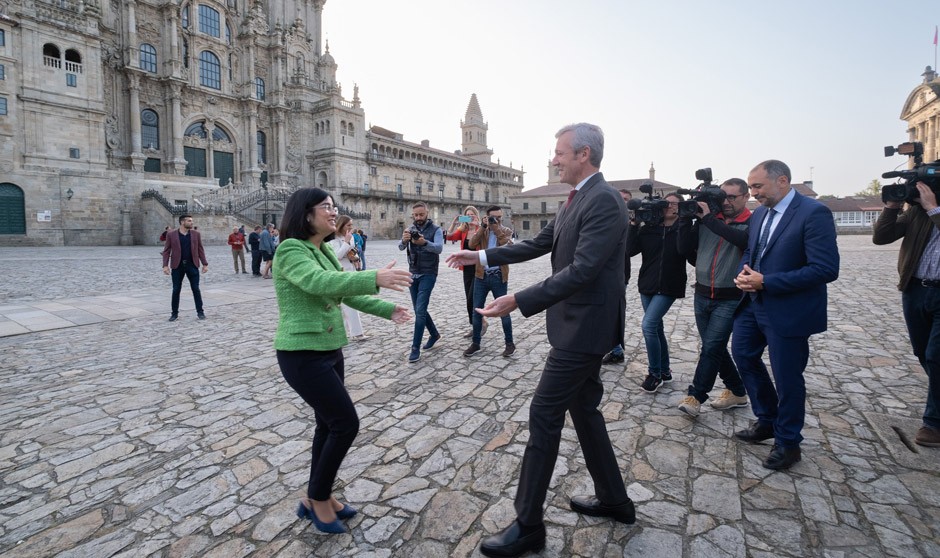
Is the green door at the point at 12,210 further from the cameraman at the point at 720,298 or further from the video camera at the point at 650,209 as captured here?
the cameraman at the point at 720,298

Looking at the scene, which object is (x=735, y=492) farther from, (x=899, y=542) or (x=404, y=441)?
(x=404, y=441)

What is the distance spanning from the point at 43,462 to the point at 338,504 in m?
2.51

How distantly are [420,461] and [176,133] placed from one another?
4475cm

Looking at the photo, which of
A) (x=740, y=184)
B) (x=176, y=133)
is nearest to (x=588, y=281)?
(x=740, y=184)

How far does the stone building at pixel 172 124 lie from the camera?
29.0 m

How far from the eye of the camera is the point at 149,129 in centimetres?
3912

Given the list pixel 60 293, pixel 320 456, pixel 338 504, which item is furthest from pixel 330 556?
pixel 60 293

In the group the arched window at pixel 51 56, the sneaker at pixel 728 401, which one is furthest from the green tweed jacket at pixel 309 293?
the arched window at pixel 51 56

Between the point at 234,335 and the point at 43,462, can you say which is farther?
the point at 234,335

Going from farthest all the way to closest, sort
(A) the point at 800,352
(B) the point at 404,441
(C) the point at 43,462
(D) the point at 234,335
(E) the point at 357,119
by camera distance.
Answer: (E) the point at 357,119 < (D) the point at 234,335 < (B) the point at 404,441 < (C) the point at 43,462 < (A) the point at 800,352

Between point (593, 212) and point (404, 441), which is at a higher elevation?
point (593, 212)

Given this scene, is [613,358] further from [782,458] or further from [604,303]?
[604,303]

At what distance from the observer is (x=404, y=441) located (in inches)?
149

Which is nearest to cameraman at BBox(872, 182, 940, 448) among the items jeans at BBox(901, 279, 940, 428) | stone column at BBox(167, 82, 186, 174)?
jeans at BBox(901, 279, 940, 428)
